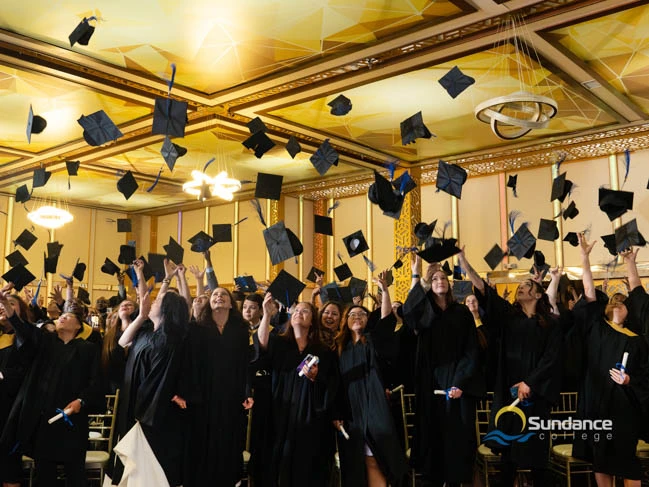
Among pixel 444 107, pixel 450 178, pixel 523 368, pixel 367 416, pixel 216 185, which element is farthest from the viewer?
pixel 216 185

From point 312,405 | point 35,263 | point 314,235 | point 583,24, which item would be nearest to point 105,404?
point 312,405

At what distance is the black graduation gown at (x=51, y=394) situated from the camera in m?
4.72

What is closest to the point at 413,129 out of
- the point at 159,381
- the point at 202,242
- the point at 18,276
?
the point at 202,242

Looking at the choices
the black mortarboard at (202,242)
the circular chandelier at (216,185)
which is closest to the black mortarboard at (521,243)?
the black mortarboard at (202,242)

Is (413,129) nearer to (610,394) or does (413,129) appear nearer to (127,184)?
(127,184)

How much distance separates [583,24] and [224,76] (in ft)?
13.8

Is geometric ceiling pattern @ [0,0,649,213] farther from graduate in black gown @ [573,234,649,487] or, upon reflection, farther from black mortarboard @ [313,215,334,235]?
graduate in black gown @ [573,234,649,487]

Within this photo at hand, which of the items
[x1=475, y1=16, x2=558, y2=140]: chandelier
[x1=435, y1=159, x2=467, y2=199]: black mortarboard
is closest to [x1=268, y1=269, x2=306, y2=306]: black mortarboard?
[x1=435, y1=159, x2=467, y2=199]: black mortarboard

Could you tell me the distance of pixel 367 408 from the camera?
4.75 metres

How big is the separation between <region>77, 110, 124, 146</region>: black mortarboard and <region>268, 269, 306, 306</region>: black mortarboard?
224cm

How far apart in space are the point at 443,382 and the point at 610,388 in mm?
1202

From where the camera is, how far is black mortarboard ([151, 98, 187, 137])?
572 cm

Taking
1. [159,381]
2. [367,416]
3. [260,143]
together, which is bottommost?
[367,416]

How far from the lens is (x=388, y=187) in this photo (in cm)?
610
